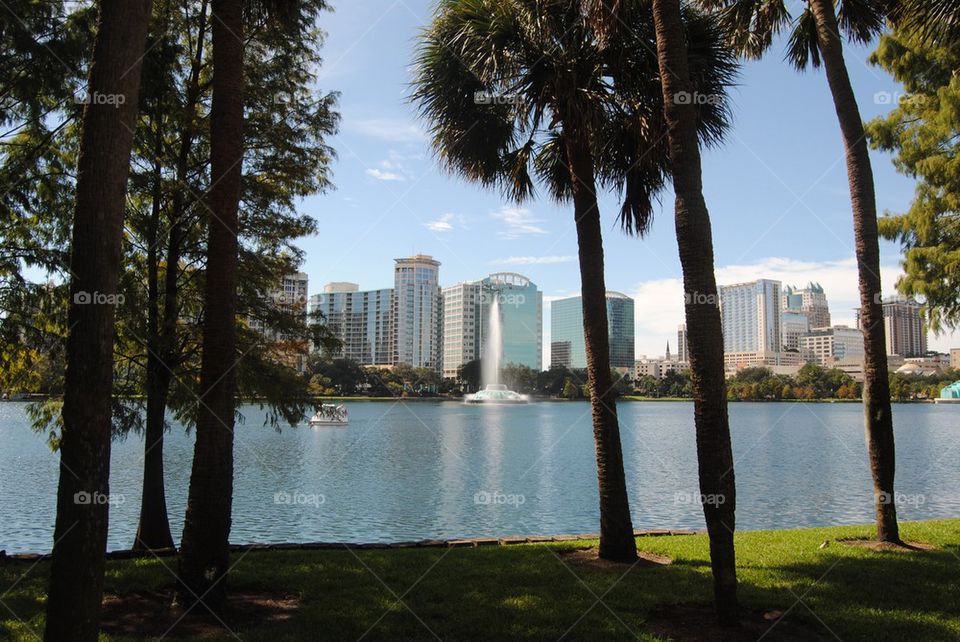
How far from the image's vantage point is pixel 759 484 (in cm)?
2614

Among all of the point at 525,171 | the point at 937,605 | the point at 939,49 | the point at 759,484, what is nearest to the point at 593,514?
the point at 759,484

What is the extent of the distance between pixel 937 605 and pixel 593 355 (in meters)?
5.12

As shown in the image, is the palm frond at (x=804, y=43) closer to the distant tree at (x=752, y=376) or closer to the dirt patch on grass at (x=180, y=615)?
the dirt patch on grass at (x=180, y=615)

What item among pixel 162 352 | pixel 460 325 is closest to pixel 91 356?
pixel 162 352

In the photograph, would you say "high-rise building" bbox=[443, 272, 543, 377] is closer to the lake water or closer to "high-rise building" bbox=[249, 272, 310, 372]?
the lake water

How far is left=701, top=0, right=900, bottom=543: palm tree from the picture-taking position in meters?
10.7

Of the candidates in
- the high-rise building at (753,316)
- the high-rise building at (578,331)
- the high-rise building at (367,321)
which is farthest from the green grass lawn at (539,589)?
the high-rise building at (753,316)

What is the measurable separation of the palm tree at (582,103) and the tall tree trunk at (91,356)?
6047 millimetres

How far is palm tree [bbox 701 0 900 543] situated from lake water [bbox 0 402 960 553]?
7795 mm

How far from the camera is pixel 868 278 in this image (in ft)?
36.0

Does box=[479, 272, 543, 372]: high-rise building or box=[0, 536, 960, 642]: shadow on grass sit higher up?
box=[479, 272, 543, 372]: high-rise building

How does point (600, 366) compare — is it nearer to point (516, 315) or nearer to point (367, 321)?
point (367, 321)

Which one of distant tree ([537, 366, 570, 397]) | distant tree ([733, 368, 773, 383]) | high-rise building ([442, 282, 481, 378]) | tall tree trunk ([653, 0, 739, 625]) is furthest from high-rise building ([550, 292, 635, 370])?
tall tree trunk ([653, 0, 739, 625])

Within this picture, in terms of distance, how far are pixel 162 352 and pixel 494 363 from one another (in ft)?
380
